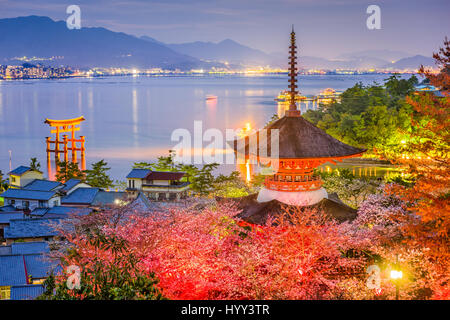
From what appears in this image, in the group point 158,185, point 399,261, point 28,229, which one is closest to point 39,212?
point 28,229

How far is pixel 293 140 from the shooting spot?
9.51 m

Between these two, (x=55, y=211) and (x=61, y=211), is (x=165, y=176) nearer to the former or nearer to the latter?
(x=61, y=211)

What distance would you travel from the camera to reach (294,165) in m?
9.45

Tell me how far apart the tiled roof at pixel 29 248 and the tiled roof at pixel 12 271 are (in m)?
1.05

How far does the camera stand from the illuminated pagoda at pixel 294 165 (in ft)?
30.7

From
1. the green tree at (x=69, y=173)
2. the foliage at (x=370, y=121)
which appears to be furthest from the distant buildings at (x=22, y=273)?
the foliage at (x=370, y=121)

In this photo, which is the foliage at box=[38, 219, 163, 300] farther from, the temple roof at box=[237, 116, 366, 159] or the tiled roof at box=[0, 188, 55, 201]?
the tiled roof at box=[0, 188, 55, 201]

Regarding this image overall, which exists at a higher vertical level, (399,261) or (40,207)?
(399,261)

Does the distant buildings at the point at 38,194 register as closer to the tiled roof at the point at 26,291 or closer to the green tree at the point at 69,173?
the green tree at the point at 69,173

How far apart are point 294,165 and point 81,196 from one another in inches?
647

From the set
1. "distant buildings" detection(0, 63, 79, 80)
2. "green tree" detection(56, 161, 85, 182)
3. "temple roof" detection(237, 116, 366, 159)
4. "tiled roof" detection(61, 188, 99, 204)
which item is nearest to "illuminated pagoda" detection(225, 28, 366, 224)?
"temple roof" detection(237, 116, 366, 159)
